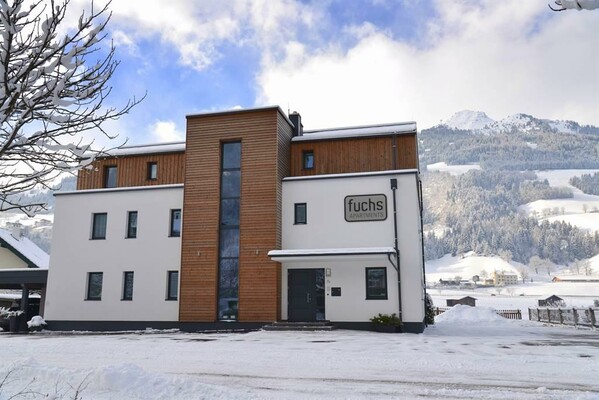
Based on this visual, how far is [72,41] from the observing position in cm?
544

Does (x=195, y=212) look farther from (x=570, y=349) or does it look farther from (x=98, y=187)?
(x=570, y=349)

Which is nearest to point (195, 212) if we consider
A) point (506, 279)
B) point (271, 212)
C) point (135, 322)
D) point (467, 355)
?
point (271, 212)

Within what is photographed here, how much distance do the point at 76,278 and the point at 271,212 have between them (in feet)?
33.0

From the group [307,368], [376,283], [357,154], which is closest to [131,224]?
[357,154]

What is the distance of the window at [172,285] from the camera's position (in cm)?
2198

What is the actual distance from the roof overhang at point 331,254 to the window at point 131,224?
7319mm

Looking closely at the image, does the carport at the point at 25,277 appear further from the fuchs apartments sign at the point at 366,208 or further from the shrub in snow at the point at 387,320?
the shrub in snow at the point at 387,320

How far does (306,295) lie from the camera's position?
20.4 meters

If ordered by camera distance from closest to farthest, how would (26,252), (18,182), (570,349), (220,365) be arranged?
(18,182)
(220,365)
(570,349)
(26,252)

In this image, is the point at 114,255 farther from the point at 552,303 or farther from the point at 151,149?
the point at 552,303

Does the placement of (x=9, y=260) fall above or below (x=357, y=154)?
below

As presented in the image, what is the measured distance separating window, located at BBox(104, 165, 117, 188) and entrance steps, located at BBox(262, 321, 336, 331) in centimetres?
1130

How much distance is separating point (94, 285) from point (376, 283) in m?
13.1

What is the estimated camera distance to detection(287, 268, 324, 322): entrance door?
20.3 metres
